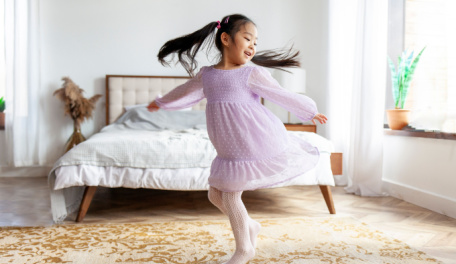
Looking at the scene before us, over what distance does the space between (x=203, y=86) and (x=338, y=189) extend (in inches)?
99.4

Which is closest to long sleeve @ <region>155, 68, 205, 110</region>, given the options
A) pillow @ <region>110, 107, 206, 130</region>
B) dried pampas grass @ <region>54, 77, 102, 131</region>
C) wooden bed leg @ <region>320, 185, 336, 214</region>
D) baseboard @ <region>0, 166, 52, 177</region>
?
wooden bed leg @ <region>320, 185, 336, 214</region>

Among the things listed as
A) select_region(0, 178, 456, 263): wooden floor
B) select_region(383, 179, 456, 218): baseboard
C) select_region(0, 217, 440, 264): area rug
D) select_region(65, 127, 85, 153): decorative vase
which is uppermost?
select_region(65, 127, 85, 153): decorative vase

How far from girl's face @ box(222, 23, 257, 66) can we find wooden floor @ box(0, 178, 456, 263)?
1.39 metres

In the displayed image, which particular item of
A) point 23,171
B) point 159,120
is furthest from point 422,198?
point 23,171

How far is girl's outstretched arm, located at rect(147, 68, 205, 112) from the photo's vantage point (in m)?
1.92

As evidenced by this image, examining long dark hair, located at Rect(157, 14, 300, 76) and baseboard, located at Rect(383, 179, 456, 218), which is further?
baseboard, located at Rect(383, 179, 456, 218)

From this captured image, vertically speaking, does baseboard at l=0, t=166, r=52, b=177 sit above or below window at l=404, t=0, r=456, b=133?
below

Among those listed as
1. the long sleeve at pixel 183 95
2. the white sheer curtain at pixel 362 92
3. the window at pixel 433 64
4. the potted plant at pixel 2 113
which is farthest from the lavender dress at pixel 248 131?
the potted plant at pixel 2 113

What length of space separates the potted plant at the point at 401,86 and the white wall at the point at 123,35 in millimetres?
1344

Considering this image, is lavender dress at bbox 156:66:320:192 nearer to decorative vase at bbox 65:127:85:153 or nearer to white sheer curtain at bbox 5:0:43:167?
decorative vase at bbox 65:127:85:153

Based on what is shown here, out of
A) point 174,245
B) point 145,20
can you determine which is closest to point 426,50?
point 174,245

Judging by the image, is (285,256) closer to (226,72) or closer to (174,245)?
(174,245)

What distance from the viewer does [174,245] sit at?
211 cm

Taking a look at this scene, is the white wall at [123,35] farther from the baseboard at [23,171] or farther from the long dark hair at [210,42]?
the long dark hair at [210,42]
